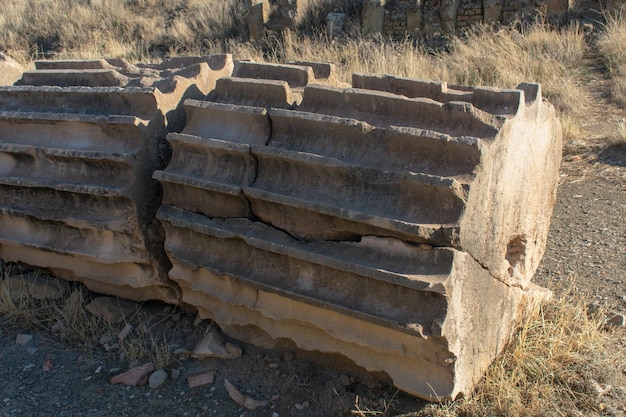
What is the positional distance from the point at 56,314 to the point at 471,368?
232cm

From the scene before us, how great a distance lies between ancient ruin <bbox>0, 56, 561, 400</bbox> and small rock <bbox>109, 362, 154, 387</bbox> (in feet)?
1.32

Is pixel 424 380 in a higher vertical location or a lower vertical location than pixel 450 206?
lower

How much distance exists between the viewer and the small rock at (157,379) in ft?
10.5

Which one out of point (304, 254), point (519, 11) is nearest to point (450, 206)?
point (304, 254)

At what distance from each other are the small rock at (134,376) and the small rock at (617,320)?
2.27m

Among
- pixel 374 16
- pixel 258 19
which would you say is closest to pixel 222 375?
pixel 374 16

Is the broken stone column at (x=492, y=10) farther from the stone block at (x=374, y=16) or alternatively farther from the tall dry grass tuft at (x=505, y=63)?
the stone block at (x=374, y=16)

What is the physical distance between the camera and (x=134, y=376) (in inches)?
128

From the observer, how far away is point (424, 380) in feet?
8.95

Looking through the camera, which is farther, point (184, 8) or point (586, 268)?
point (184, 8)

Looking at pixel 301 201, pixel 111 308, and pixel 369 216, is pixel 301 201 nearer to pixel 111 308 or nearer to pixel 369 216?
pixel 369 216

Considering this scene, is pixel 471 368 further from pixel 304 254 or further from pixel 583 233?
pixel 583 233

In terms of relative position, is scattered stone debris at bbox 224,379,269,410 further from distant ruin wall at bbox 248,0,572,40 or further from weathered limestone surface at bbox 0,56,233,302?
distant ruin wall at bbox 248,0,572,40

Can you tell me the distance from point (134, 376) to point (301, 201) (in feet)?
4.12
